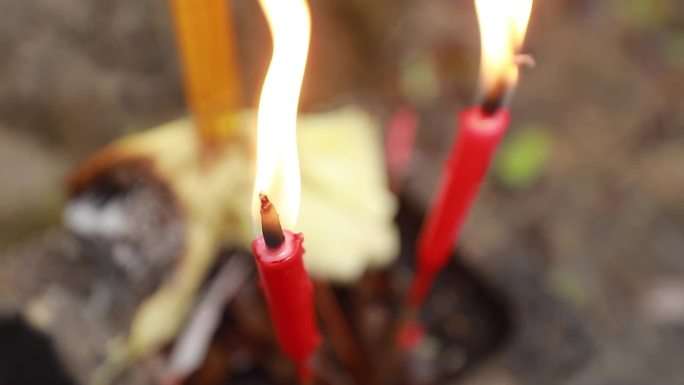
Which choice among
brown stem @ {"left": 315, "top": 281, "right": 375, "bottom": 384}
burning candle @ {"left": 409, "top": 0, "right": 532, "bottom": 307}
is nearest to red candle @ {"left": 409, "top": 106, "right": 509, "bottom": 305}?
burning candle @ {"left": 409, "top": 0, "right": 532, "bottom": 307}

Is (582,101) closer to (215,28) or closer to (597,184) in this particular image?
(597,184)

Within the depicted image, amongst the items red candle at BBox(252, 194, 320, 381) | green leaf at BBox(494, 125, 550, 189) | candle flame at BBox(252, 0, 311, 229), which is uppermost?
green leaf at BBox(494, 125, 550, 189)

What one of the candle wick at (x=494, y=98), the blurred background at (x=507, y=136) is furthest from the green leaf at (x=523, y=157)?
the candle wick at (x=494, y=98)

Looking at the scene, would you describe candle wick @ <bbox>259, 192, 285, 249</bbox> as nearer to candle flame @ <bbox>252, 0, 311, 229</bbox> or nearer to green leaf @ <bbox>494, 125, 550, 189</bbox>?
candle flame @ <bbox>252, 0, 311, 229</bbox>

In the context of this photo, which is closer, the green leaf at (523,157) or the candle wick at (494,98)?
the candle wick at (494,98)

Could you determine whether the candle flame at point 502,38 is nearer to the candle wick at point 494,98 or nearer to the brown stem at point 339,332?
the candle wick at point 494,98
